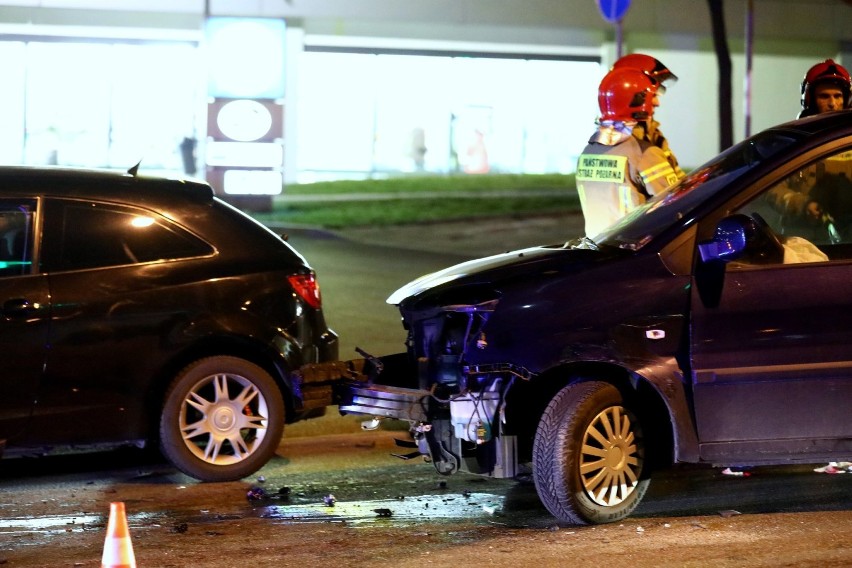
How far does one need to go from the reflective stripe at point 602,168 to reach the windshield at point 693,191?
1.06m

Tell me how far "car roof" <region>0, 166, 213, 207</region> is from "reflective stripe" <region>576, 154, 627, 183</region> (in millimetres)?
2236

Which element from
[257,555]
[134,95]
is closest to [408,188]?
[134,95]

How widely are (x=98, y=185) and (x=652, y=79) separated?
339cm

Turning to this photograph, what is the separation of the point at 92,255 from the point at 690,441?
325cm

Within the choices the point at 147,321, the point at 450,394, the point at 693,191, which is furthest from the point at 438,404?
the point at 147,321

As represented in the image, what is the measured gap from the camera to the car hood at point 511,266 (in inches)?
240

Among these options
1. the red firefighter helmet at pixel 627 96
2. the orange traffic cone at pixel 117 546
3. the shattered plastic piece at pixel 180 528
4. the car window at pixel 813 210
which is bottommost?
the shattered plastic piece at pixel 180 528

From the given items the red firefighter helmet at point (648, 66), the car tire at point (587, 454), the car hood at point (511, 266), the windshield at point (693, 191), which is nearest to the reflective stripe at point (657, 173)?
the red firefighter helmet at point (648, 66)

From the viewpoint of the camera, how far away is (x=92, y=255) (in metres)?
6.95

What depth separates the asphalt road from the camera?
5.65 m

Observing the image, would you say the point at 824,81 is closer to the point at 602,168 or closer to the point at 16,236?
the point at 602,168

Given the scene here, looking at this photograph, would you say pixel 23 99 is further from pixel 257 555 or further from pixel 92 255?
pixel 257 555

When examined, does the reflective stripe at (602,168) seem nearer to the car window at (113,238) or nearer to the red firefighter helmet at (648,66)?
the red firefighter helmet at (648,66)

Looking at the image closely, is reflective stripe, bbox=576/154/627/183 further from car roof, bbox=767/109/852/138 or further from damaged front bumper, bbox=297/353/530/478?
Result: damaged front bumper, bbox=297/353/530/478
